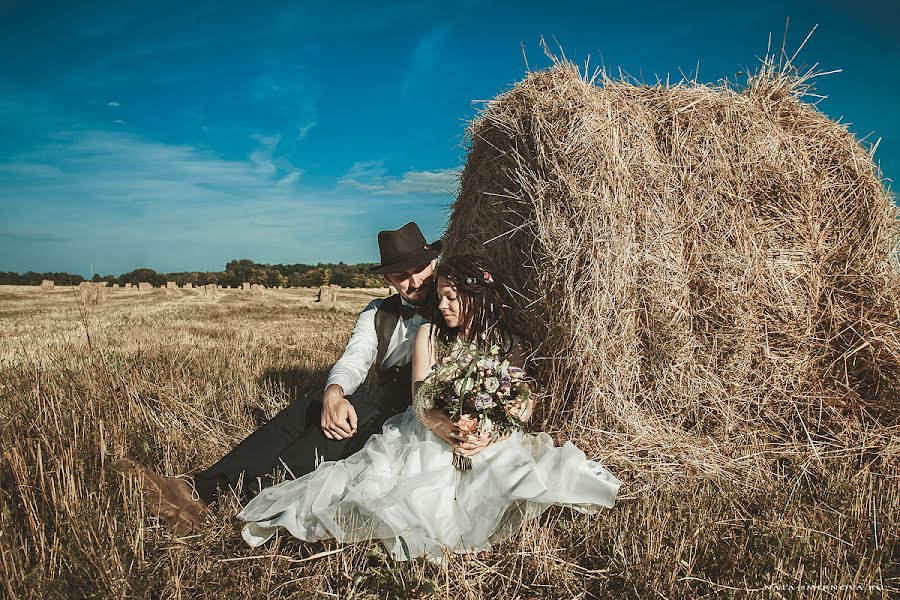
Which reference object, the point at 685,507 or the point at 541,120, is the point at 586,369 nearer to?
the point at 685,507

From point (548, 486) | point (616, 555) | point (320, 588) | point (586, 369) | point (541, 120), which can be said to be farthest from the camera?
point (541, 120)

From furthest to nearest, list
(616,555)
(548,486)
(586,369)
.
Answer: (586,369) → (548,486) → (616,555)

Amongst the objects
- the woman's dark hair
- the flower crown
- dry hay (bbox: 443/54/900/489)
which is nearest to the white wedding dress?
dry hay (bbox: 443/54/900/489)

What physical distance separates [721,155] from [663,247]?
2.68ft

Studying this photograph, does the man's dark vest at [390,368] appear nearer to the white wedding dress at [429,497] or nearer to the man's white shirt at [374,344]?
the man's white shirt at [374,344]

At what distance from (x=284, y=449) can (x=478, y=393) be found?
53.1 inches

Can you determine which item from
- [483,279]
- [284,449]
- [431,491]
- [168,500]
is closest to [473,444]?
[431,491]

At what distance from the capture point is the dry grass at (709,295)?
3.26 m

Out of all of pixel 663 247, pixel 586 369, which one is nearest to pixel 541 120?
pixel 663 247

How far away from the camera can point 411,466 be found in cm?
296

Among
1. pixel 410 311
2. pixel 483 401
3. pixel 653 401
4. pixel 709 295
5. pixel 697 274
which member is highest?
pixel 697 274

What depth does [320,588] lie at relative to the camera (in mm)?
2383

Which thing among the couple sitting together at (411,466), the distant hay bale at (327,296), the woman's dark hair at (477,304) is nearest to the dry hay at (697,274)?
the woman's dark hair at (477,304)

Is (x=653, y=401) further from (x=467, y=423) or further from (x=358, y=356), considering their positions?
(x=358, y=356)
